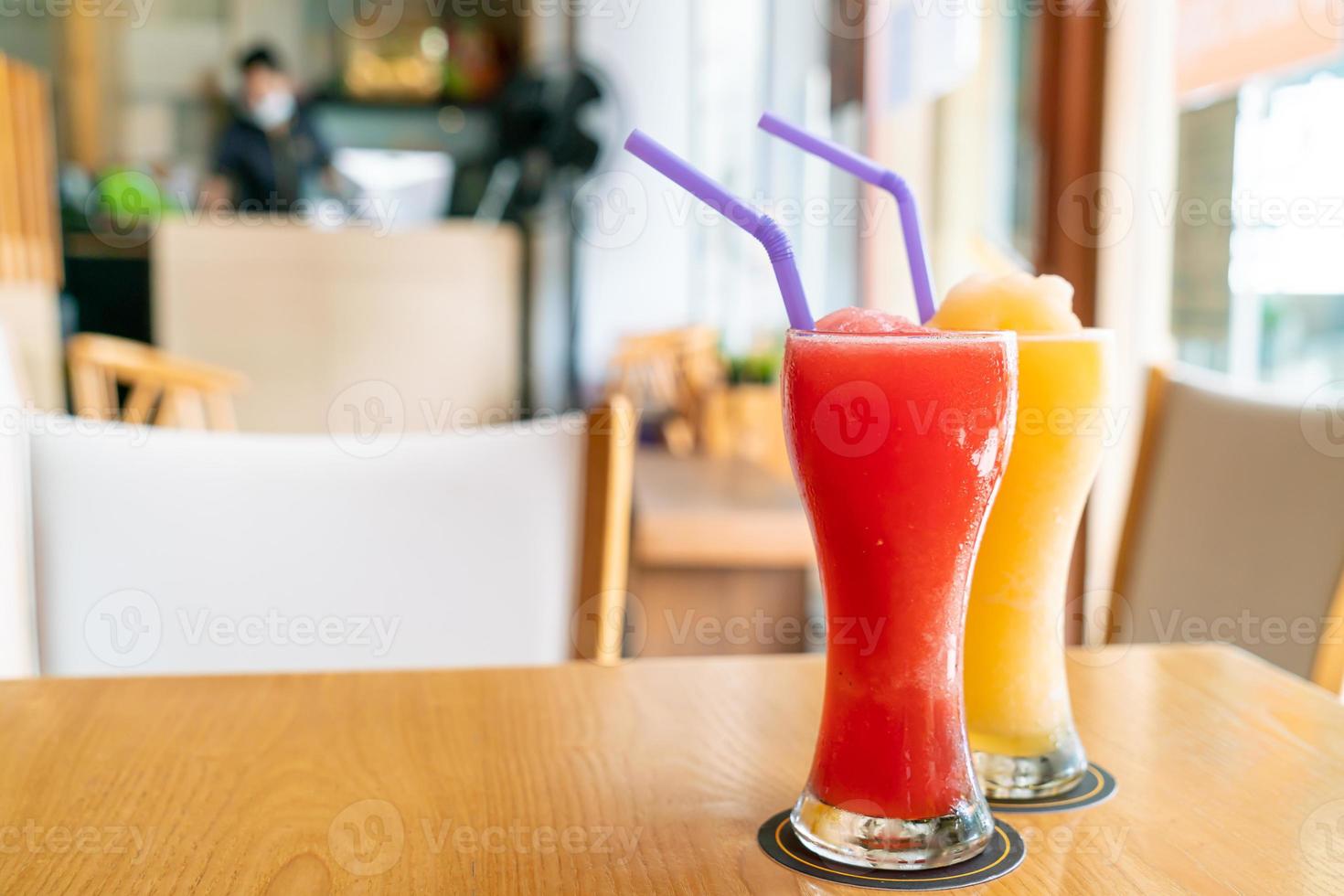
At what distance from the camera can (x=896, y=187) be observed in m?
0.61

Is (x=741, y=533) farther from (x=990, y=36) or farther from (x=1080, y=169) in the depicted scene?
(x=990, y=36)

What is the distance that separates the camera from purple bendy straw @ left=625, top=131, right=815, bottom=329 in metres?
0.53

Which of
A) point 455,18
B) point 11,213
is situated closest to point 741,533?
point 11,213
